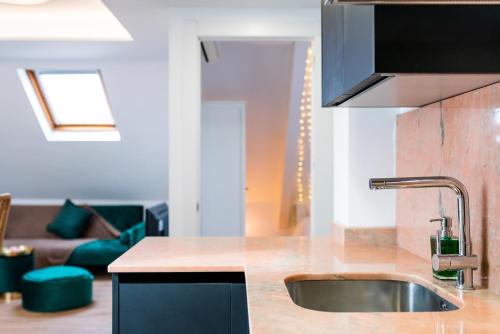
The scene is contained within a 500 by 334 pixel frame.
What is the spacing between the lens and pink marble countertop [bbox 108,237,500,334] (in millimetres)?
1001

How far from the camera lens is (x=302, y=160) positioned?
17.7 feet

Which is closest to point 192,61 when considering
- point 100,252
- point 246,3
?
point 246,3

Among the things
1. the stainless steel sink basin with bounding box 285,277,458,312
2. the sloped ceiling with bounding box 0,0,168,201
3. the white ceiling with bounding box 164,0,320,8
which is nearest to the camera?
the stainless steel sink basin with bounding box 285,277,458,312

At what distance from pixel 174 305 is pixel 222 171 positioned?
155 inches

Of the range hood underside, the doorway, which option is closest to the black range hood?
the range hood underside

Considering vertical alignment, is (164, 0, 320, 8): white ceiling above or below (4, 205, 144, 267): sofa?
above

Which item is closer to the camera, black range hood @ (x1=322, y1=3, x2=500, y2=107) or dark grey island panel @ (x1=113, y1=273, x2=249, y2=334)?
black range hood @ (x1=322, y1=3, x2=500, y2=107)

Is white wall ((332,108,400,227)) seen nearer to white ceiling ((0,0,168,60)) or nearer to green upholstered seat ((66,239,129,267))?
white ceiling ((0,0,168,60))

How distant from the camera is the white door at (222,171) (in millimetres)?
5469

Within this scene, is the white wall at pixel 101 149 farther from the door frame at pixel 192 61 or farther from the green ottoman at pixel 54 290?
the green ottoman at pixel 54 290

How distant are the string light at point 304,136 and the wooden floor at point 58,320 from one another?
6.88 feet

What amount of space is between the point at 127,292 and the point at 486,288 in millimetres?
1056

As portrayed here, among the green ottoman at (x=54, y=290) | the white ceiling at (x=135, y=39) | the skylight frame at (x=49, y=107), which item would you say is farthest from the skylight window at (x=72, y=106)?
the green ottoman at (x=54, y=290)

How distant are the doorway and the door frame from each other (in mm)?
884
